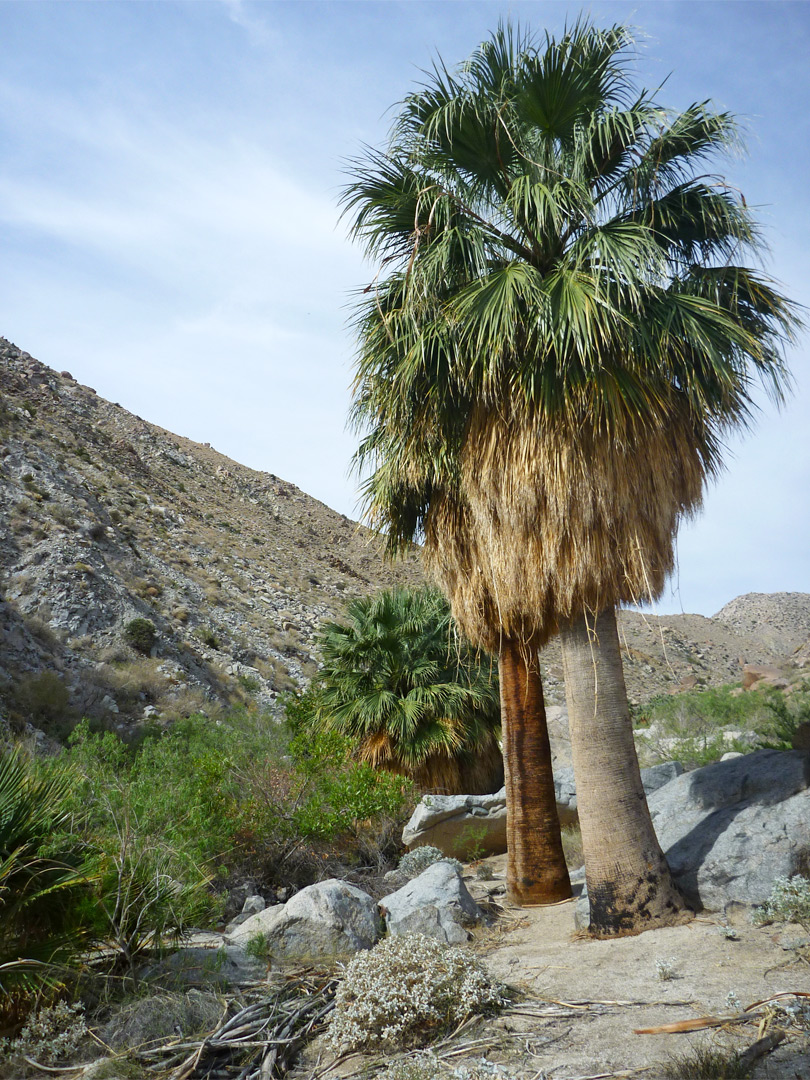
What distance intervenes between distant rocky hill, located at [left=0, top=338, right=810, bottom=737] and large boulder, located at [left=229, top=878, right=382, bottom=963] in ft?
11.3

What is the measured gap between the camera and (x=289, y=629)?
30281 millimetres

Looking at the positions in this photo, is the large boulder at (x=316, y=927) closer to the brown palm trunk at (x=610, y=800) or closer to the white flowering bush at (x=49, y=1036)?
the white flowering bush at (x=49, y=1036)

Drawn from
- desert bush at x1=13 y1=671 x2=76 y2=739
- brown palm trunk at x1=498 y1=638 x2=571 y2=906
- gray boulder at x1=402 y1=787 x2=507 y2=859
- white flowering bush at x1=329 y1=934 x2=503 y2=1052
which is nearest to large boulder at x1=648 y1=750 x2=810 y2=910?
brown palm trunk at x1=498 y1=638 x2=571 y2=906

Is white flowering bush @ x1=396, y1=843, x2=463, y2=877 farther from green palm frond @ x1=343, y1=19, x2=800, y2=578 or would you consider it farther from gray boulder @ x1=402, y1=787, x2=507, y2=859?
green palm frond @ x1=343, y1=19, x2=800, y2=578

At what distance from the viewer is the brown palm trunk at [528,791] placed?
8.05 metres

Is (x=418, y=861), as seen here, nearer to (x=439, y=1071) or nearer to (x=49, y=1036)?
(x=49, y=1036)

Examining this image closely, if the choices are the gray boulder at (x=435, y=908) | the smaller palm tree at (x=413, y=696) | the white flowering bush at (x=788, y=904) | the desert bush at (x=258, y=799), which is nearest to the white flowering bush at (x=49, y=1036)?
the desert bush at (x=258, y=799)

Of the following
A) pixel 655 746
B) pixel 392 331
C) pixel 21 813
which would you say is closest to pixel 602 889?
pixel 21 813

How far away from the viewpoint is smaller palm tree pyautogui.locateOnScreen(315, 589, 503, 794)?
12289 millimetres

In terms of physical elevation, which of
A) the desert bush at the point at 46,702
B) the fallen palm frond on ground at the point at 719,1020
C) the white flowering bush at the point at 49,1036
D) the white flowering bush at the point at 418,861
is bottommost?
the white flowering bush at the point at 418,861

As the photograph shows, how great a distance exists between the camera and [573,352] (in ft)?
20.5

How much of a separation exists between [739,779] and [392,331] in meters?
5.41

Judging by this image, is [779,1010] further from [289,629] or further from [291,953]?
[289,629]

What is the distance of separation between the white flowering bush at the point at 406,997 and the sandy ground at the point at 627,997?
0.45 feet
